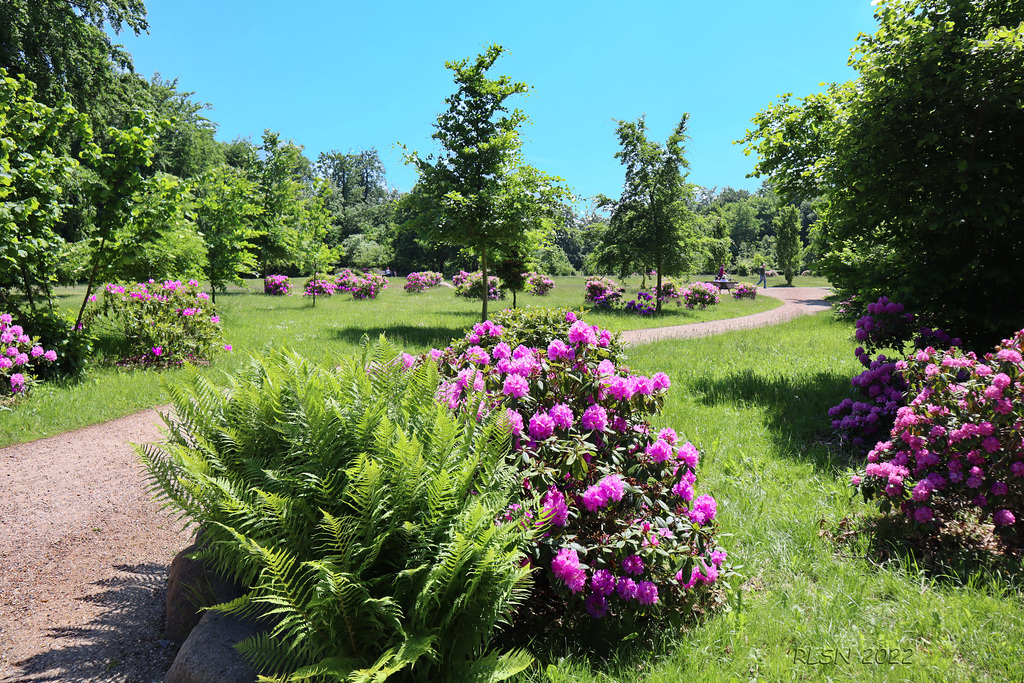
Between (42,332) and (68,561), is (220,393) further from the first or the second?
(42,332)

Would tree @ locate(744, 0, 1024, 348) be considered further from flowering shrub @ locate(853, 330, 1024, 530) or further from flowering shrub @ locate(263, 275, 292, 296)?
flowering shrub @ locate(263, 275, 292, 296)

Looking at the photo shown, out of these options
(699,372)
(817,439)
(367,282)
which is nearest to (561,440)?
(817,439)

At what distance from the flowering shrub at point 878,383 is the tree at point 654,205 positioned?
13.4 meters

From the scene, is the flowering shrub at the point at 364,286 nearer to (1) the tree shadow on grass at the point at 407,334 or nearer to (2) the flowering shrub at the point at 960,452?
(1) the tree shadow on grass at the point at 407,334

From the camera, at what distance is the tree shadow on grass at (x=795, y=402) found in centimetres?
533

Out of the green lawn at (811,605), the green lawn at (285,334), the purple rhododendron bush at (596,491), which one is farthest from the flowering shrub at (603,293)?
the purple rhododendron bush at (596,491)

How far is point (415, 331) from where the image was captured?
44.7 ft

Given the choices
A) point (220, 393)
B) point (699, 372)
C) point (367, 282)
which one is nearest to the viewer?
point (220, 393)

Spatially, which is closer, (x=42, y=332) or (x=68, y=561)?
(x=68, y=561)

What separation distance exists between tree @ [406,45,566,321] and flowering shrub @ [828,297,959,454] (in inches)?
326

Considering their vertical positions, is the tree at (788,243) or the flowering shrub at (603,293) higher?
the tree at (788,243)

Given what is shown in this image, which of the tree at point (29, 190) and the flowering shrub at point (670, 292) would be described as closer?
the tree at point (29, 190)

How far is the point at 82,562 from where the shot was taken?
11.8 ft

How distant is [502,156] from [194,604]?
41.6 ft
